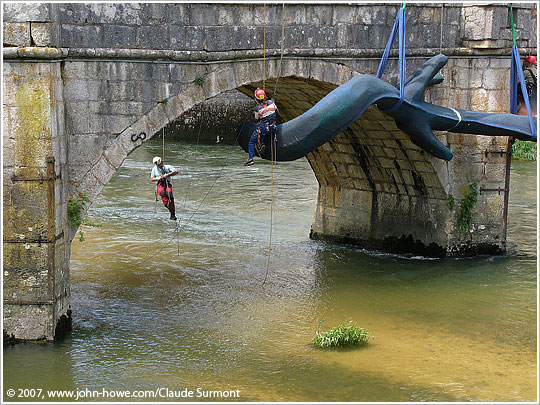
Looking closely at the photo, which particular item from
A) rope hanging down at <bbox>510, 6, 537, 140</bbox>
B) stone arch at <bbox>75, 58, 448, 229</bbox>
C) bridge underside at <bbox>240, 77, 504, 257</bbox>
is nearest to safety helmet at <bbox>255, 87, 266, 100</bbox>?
stone arch at <bbox>75, 58, 448, 229</bbox>

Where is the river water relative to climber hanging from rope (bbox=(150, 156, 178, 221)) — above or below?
below

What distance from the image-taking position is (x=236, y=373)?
348 inches

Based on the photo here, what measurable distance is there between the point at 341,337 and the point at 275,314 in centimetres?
141

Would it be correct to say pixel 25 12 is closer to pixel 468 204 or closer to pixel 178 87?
pixel 178 87

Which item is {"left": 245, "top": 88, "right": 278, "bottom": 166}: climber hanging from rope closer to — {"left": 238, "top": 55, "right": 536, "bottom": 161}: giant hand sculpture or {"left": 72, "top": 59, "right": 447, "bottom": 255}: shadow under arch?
{"left": 238, "top": 55, "right": 536, "bottom": 161}: giant hand sculpture

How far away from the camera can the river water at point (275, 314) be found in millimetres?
8688

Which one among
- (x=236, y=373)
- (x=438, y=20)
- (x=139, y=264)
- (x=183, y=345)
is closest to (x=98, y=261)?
(x=139, y=264)

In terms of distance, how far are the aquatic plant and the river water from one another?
0.63 meters

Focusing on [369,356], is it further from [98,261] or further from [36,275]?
[98,261]

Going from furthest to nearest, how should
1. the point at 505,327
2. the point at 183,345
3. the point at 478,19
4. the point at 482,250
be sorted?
the point at 482,250, the point at 478,19, the point at 505,327, the point at 183,345

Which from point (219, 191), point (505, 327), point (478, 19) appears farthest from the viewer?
point (219, 191)

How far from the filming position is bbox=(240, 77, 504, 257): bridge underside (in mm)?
12625

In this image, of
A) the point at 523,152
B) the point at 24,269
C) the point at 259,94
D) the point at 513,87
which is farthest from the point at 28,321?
the point at 523,152

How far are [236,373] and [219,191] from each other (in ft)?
33.2
